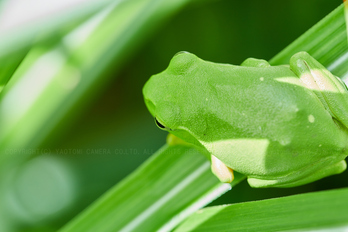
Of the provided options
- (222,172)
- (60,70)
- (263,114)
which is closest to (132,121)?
(60,70)

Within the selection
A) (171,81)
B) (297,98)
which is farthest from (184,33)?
(297,98)

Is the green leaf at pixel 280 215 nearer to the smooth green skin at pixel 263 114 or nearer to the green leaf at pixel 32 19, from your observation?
the smooth green skin at pixel 263 114

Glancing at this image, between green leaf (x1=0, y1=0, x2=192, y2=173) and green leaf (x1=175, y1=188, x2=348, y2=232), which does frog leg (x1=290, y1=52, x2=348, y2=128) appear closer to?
green leaf (x1=175, y1=188, x2=348, y2=232)

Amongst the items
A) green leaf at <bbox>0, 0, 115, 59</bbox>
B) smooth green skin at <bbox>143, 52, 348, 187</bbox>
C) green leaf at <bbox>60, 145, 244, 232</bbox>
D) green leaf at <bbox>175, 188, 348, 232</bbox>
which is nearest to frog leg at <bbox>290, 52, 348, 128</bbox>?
smooth green skin at <bbox>143, 52, 348, 187</bbox>

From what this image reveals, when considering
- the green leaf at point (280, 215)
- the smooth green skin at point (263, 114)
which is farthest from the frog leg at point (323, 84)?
the green leaf at point (280, 215)

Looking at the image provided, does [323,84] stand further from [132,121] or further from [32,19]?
[132,121]

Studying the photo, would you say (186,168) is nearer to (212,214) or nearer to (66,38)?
(212,214)
